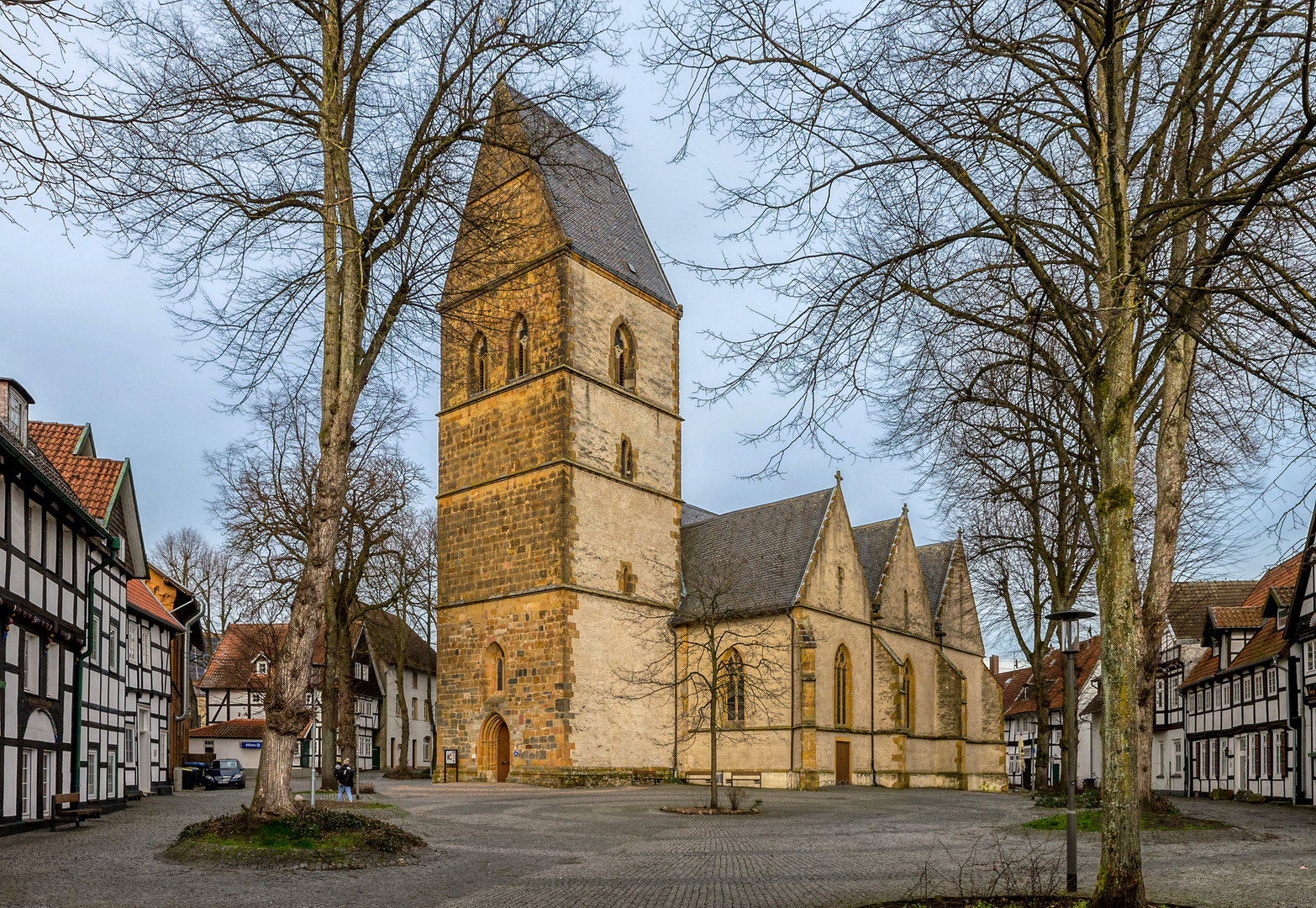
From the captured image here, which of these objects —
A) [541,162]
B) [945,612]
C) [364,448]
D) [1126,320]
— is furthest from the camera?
[945,612]

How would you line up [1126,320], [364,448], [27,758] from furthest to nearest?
[364,448] → [27,758] → [1126,320]

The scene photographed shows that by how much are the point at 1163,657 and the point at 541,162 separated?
48183mm

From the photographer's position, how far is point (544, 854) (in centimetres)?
1471

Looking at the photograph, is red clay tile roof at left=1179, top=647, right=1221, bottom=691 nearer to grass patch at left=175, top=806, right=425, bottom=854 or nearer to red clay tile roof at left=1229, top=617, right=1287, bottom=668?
red clay tile roof at left=1229, top=617, right=1287, bottom=668

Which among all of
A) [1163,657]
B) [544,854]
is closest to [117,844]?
[544,854]

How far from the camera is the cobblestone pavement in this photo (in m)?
10.6

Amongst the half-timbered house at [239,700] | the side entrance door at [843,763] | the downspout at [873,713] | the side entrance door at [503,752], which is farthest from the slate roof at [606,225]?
the half-timbered house at [239,700]

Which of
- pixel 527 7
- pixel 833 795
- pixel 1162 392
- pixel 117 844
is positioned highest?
pixel 527 7

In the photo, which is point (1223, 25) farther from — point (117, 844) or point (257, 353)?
point (117, 844)

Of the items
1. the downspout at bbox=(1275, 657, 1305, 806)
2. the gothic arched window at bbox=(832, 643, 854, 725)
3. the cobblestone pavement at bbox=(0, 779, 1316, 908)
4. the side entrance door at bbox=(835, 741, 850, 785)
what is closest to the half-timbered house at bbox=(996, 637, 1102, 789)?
the downspout at bbox=(1275, 657, 1305, 806)

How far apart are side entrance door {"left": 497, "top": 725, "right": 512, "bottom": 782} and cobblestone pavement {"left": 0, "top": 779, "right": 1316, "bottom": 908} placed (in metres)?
11.6

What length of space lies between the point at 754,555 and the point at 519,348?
Result: 11131 mm

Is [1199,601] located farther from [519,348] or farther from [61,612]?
[61,612]

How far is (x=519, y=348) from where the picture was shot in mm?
37750
